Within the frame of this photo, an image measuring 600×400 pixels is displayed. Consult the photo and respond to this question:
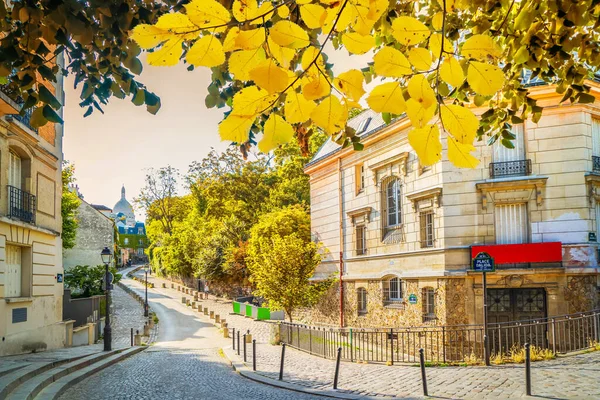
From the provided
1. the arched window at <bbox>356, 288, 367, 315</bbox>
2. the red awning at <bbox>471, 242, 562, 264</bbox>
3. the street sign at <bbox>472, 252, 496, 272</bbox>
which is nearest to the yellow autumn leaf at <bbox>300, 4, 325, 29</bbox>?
the street sign at <bbox>472, 252, 496, 272</bbox>

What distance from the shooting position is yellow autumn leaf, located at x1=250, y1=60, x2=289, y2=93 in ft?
5.72

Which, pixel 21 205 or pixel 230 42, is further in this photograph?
pixel 21 205

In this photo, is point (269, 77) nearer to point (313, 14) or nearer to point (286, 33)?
point (286, 33)

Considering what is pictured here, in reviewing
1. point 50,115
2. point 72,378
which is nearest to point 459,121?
point 50,115

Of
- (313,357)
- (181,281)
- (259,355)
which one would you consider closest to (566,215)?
(313,357)

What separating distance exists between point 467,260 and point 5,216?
48.3 feet

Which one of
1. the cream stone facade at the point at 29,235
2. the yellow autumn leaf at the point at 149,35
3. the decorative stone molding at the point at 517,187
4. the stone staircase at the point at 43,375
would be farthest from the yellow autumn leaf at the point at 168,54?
the decorative stone molding at the point at 517,187

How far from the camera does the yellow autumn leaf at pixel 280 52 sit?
1858mm

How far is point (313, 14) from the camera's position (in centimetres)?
187

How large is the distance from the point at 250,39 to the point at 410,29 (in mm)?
550

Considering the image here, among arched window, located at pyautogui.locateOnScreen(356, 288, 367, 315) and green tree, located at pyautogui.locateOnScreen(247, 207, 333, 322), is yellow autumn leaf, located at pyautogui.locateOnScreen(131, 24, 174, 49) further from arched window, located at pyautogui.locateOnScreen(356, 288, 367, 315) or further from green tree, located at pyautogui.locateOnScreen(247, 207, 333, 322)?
arched window, located at pyautogui.locateOnScreen(356, 288, 367, 315)

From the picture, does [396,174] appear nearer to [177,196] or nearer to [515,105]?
[515,105]

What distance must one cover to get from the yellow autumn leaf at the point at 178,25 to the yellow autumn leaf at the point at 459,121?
88cm

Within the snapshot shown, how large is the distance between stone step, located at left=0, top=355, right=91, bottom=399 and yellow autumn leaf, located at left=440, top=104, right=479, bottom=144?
953 centimetres
